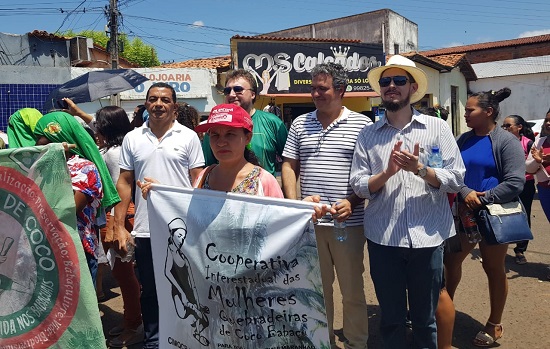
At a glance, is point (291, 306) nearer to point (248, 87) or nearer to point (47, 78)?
point (248, 87)

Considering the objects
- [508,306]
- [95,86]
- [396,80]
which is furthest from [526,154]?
[95,86]

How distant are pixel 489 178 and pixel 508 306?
1667 millimetres

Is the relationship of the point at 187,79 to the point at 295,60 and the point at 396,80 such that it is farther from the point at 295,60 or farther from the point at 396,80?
Result: the point at 396,80

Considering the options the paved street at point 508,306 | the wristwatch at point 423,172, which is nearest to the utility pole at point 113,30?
the paved street at point 508,306

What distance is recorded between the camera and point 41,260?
284 centimetres

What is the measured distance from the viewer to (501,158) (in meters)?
3.68

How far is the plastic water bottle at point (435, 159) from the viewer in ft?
9.44

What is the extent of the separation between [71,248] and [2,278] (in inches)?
17.7

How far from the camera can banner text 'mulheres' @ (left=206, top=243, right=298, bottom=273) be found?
8.14 ft

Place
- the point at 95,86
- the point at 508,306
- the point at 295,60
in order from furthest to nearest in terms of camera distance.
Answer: the point at 295,60 → the point at 95,86 → the point at 508,306

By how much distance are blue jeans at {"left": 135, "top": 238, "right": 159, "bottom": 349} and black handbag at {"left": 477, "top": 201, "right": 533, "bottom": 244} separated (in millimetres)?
2449

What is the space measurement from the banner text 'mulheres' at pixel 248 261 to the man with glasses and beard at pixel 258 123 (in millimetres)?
1110

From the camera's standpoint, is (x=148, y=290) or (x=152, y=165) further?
(x=148, y=290)

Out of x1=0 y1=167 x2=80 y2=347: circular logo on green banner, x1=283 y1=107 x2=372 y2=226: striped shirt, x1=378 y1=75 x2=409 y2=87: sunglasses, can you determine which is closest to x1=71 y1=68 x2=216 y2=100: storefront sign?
x1=283 y1=107 x2=372 y2=226: striped shirt
